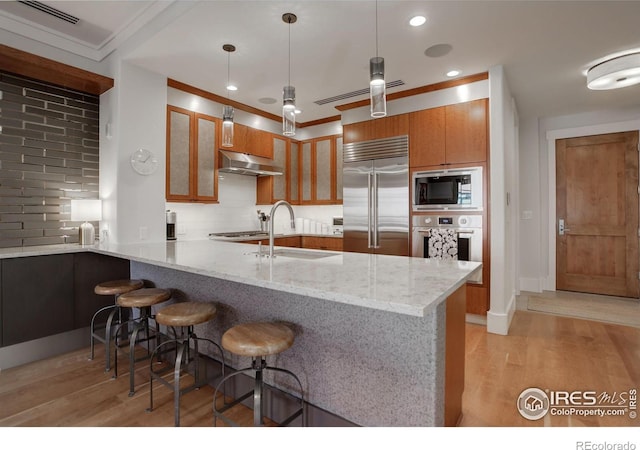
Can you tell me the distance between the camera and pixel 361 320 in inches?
62.9

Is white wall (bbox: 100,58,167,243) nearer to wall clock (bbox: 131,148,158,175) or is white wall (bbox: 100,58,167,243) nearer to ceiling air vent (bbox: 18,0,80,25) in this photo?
wall clock (bbox: 131,148,158,175)

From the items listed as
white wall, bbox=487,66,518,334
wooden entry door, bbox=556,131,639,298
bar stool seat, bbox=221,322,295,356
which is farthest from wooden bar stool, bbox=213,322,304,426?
wooden entry door, bbox=556,131,639,298

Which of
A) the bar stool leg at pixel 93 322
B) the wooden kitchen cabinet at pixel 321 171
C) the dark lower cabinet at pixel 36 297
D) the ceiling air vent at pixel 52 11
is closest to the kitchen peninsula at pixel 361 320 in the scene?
the bar stool leg at pixel 93 322

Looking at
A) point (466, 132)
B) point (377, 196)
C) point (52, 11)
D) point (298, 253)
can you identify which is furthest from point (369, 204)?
point (52, 11)

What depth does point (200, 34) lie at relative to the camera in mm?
2725

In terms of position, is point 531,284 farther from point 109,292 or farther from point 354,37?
point 109,292

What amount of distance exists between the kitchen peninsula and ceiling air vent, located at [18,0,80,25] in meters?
2.20

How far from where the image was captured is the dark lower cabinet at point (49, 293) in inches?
101

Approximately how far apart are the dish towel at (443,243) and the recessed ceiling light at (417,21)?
206 centimetres

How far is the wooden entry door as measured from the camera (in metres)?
4.58

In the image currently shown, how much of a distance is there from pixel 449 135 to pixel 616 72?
1.51 m
